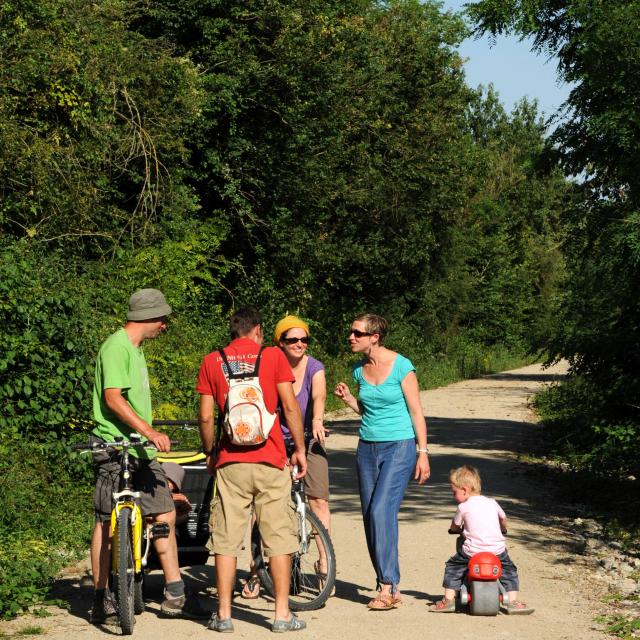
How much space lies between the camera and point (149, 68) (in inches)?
849

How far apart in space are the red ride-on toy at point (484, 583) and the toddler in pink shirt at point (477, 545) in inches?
3.4

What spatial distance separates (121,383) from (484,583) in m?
2.66

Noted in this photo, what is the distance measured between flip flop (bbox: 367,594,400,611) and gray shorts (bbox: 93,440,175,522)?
149 centimetres

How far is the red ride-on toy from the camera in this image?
295 inches

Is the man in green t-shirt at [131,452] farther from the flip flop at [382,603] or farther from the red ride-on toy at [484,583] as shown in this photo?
the red ride-on toy at [484,583]

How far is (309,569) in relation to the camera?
8086 millimetres

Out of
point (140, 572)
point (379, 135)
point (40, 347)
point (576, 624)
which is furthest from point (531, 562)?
point (379, 135)

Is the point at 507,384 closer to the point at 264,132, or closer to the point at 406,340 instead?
the point at 406,340

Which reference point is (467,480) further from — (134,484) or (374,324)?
(134,484)

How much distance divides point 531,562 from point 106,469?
4098mm

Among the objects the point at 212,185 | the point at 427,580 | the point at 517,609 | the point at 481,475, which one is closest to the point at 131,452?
the point at 517,609

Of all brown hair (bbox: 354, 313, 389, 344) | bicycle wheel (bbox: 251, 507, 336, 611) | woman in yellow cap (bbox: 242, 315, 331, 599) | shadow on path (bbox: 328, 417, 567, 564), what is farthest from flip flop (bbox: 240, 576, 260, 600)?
shadow on path (bbox: 328, 417, 567, 564)

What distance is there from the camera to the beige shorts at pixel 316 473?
8.09 meters

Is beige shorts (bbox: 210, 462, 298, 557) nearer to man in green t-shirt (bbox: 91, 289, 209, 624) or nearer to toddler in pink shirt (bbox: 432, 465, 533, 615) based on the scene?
man in green t-shirt (bbox: 91, 289, 209, 624)
